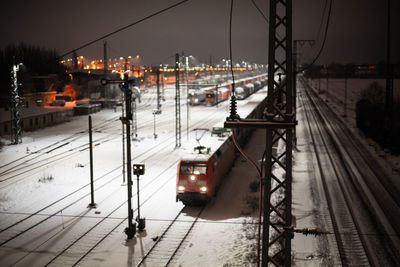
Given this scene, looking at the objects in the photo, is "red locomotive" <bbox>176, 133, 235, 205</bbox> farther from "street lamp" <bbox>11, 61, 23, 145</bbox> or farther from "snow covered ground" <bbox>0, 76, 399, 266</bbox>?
"street lamp" <bbox>11, 61, 23, 145</bbox>

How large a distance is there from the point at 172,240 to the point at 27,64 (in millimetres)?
72892

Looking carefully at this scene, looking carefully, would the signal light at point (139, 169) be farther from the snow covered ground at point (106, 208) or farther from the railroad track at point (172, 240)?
the railroad track at point (172, 240)

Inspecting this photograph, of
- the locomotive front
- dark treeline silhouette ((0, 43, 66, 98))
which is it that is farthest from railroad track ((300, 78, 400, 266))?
dark treeline silhouette ((0, 43, 66, 98))

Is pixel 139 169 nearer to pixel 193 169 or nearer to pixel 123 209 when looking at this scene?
pixel 193 169

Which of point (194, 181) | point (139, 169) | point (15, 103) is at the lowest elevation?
point (194, 181)

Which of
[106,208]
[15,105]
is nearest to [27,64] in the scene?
[15,105]

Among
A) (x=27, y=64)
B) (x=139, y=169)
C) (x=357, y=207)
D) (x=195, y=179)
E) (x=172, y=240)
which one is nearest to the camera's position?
(x=172, y=240)

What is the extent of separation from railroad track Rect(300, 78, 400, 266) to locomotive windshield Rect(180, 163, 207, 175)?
580 centimetres

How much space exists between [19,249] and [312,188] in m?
14.3

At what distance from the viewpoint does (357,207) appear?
707 inches

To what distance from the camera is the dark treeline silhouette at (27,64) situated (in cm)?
6869

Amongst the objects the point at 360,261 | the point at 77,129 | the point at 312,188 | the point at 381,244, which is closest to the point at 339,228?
the point at 381,244

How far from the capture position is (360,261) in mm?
12477

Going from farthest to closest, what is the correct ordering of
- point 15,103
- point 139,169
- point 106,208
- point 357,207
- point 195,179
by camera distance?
point 15,103
point 106,208
point 357,207
point 195,179
point 139,169
